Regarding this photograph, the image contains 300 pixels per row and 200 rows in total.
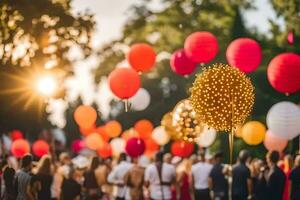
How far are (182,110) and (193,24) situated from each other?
26.6 metres

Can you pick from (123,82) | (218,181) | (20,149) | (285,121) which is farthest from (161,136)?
(285,121)

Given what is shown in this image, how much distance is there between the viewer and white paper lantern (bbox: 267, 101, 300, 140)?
47.0 ft

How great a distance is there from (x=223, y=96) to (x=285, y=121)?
3.90 m

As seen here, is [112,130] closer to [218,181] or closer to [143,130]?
[143,130]

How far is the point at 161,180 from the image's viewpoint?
15.3 metres

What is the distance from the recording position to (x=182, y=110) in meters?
15.2

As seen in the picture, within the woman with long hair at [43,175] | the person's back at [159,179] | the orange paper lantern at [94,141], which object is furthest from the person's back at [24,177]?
the orange paper lantern at [94,141]

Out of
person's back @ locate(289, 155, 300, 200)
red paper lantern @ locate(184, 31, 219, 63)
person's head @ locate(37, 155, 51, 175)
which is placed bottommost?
person's back @ locate(289, 155, 300, 200)

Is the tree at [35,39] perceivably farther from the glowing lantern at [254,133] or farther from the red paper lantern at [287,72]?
the red paper lantern at [287,72]

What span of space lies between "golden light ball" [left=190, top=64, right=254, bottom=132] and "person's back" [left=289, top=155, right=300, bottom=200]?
235 cm

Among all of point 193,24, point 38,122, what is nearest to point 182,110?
point 38,122

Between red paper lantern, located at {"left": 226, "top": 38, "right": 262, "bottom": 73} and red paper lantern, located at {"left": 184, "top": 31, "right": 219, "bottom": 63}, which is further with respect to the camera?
red paper lantern, located at {"left": 184, "top": 31, "right": 219, "bottom": 63}

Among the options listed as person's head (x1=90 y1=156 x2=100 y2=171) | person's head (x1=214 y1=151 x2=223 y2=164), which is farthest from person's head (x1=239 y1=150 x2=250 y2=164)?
person's head (x1=90 y1=156 x2=100 y2=171)

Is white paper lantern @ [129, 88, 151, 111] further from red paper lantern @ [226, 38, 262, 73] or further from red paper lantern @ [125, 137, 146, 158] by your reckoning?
red paper lantern @ [226, 38, 262, 73]
